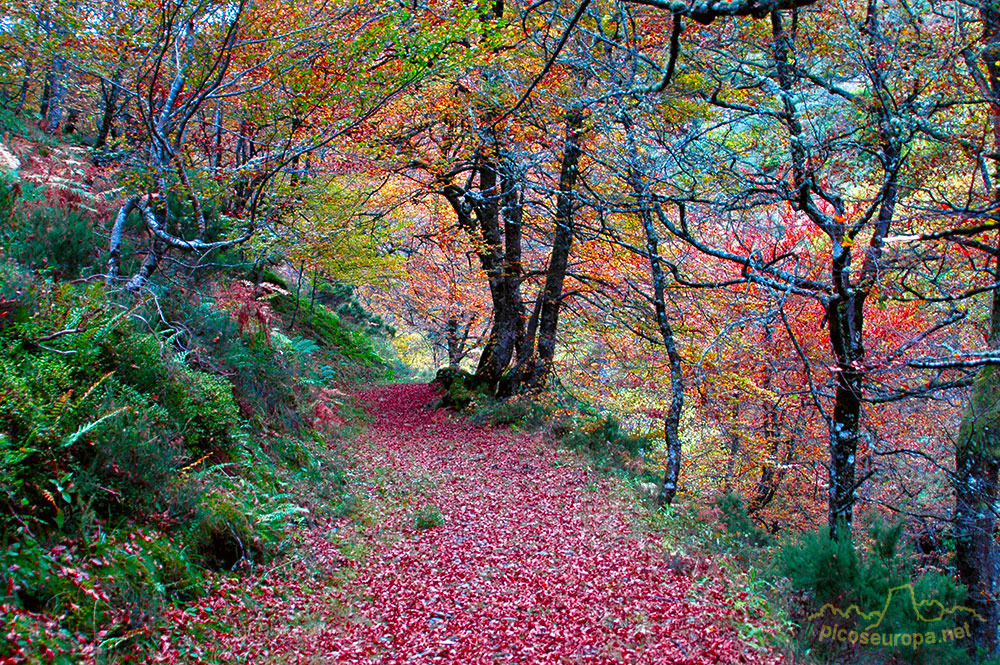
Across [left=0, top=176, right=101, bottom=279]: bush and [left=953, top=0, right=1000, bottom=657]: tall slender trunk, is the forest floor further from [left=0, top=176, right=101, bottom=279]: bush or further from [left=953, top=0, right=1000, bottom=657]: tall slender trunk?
[left=0, top=176, right=101, bottom=279]: bush

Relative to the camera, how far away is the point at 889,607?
4.75 metres

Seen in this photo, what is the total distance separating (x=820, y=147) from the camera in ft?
20.1

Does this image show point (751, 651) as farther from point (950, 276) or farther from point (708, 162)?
point (950, 276)

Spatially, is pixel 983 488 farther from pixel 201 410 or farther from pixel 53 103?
pixel 53 103

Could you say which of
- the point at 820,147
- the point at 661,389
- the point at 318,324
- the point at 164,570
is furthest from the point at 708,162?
the point at 318,324

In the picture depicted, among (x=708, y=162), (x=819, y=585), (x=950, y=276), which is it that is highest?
(x=708, y=162)

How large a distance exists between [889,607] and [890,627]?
0.15 meters

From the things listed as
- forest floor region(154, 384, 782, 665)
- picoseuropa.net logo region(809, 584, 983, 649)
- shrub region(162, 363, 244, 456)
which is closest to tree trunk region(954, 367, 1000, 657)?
A: picoseuropa.net logo region(809, 584, 983, 649)

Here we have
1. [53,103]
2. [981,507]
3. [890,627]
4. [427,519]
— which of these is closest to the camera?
[890,627]

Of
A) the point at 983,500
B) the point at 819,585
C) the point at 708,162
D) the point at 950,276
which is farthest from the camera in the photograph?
the point at 950,276

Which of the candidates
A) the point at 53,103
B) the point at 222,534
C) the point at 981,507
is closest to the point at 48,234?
the point at 222,534

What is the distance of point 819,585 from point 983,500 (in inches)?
88.9

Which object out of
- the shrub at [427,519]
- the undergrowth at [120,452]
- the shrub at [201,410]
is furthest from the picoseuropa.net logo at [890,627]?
the shrub at [201,410]

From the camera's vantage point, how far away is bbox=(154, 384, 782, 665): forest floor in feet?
14.1
